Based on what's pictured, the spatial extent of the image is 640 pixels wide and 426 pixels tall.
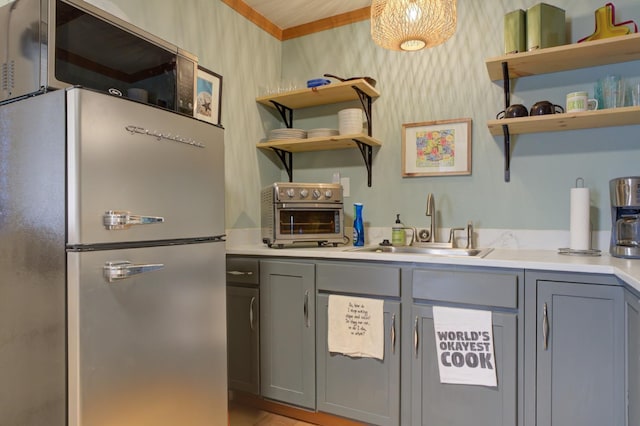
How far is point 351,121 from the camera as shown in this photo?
2416mm

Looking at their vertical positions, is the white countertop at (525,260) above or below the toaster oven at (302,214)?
below

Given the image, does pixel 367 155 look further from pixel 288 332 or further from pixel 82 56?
pixel 82 56

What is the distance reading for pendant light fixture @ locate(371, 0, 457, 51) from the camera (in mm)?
1712

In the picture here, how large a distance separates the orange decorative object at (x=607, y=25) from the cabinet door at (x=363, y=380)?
1.61 metres

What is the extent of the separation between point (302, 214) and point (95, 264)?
1.29m

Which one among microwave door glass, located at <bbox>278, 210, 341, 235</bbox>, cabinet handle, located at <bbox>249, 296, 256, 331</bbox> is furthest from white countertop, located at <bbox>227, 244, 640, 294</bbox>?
cabinet handle, located at <bbox>249, 296, 256, 331</bbox>

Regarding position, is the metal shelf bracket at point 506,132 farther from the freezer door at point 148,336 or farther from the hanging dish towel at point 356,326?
the freezer door at point 148,336

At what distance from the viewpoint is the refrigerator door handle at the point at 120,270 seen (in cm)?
112

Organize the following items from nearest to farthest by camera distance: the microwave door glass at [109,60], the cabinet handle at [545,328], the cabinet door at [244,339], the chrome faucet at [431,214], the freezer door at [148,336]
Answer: the freezer door at [148,336] → the microwave door glass at [109,60] → the cabinet handle at [545,328] → the cabinet door at [244,339] → the chrome faucet at [431,214]

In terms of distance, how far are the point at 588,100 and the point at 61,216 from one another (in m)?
2.21

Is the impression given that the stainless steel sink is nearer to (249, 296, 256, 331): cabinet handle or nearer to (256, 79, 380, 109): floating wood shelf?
(249, 296, 256, 331): cabinet handle

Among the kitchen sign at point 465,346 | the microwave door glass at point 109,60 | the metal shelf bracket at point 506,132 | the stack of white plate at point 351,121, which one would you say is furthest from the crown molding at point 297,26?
the kitchen sign at point 465,346

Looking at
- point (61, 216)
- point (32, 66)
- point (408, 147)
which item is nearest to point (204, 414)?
point (61, 216)

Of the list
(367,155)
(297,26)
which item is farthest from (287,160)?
(297,26)
